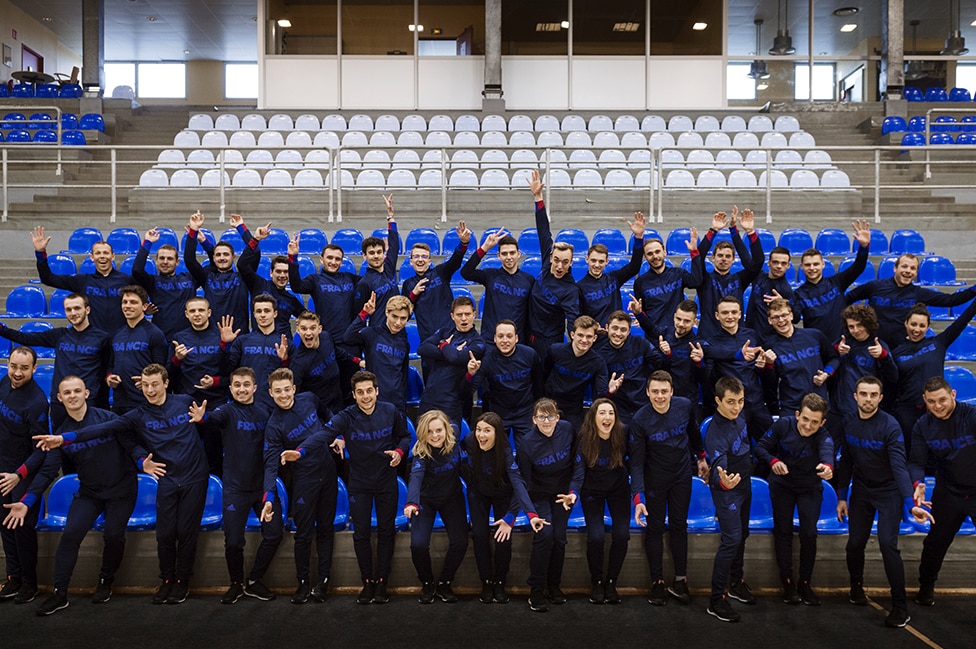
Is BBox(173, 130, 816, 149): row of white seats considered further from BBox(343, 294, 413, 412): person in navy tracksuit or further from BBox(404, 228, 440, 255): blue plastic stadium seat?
BBox(343, 294, 413, 412): person in navy tracksuit

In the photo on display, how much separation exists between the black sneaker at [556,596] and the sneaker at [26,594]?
3497 millimetres

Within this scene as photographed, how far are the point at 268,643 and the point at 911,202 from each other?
36.4ft

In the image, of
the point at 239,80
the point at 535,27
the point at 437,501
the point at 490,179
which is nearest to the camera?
the point at 437,501

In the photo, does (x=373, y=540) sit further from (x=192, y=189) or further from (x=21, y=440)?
(x=192, y=189)

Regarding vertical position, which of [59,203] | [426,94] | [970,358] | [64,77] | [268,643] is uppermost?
[64,77]

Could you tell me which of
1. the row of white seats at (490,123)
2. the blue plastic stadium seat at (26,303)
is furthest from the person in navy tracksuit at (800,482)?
the row of white seats at (490,123)

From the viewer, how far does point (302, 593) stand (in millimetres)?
5684

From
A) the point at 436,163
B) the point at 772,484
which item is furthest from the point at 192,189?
the point at 772,484

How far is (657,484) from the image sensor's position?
5750 millimetres

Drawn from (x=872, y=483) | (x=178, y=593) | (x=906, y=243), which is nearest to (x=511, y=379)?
(x=872, y=483)

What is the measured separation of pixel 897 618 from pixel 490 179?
8172 mm

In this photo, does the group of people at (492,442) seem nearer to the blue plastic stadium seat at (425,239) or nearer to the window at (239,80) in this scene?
the blue plastic stadium seat at (425,239)

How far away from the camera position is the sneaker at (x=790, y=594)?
5613 mm

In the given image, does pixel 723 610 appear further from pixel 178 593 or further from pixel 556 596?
pixel 178 593
